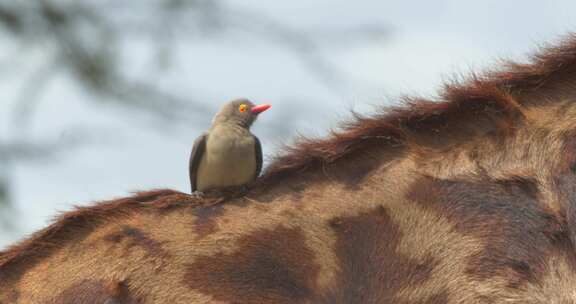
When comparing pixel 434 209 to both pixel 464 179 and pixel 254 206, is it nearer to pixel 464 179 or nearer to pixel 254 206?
pixel 464 179

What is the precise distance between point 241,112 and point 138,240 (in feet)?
6.10

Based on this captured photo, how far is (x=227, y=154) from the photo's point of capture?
7.58 m

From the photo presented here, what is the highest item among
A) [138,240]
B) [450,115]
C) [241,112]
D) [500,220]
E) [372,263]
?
[241,112]

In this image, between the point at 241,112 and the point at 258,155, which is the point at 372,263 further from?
the point at 241,112

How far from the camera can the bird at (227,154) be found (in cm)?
756

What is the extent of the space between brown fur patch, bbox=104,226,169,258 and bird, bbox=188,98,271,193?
2.92 feet

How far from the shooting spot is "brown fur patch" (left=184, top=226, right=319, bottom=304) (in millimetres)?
6473

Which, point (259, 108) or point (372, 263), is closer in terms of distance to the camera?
point (372, 263)

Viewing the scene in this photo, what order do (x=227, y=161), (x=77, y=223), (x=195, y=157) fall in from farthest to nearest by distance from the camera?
(x=195, y=157), (x=227, y=161), (x=77, y=223)

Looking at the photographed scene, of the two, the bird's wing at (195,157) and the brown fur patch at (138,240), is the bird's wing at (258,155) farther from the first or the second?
the brown fur patch at (138,240)

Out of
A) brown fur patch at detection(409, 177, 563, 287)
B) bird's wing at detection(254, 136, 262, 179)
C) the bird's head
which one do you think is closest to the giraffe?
brown fur patch at detection(409, 177, 563, 287)

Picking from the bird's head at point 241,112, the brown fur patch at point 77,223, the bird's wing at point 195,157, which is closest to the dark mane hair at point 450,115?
the brown fur patch at point 77,223

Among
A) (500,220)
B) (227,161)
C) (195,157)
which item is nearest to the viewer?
(500,220)

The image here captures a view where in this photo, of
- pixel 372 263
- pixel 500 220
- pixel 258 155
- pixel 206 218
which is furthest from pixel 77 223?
pixel 500 220
